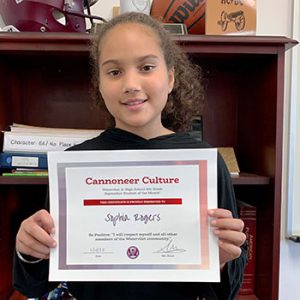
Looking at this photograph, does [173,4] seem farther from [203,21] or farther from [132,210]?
[132,210]

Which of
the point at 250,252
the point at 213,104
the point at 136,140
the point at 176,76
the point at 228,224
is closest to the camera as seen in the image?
the point at 228,224

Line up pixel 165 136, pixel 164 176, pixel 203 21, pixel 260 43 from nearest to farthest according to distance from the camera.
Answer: pixel 164 176
pixel 165 136
pixel 260 43
pixel 203 21

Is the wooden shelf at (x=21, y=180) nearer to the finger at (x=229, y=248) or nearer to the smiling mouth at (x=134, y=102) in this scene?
the smiling mouth at (x=134, y=102)

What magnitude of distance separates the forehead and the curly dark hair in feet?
0.06

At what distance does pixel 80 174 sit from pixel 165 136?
0.70 feet

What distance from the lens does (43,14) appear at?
2.89 ft

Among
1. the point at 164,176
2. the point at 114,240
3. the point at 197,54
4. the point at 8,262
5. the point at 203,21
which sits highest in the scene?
the point at 203,21

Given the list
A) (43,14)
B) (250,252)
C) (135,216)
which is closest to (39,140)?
(43,14)

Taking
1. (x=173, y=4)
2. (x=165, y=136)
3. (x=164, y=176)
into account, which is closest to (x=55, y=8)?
(x=173, y=4)

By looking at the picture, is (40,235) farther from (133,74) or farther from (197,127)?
(197,127)

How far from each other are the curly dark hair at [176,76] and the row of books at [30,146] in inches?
5.7

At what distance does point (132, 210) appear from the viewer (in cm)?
61

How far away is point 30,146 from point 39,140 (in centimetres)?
3
